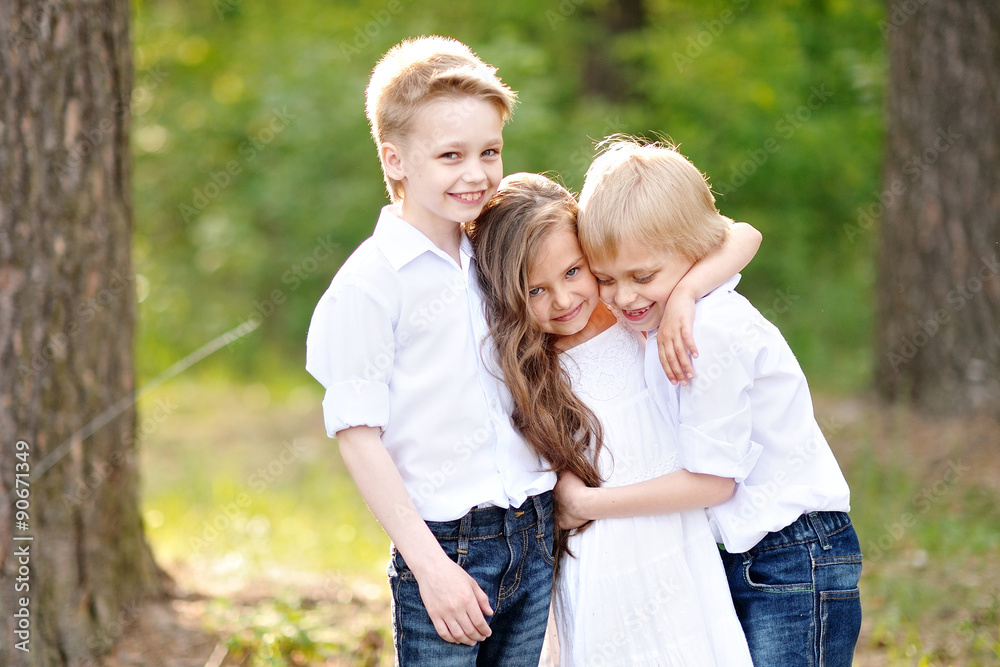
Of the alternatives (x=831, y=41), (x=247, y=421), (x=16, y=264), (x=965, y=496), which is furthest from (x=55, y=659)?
(x=831, y=41)

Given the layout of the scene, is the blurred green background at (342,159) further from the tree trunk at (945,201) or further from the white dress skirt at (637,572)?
the white dress skirt at (637,572)

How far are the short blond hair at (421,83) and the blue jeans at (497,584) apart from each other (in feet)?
2.77

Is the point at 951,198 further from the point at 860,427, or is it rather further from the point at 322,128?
the point at 322,128

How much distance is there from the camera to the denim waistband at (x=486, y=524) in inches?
76.2

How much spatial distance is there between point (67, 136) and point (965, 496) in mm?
3873

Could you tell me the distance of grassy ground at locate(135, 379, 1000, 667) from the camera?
2945 mm

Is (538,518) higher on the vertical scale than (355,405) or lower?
lower

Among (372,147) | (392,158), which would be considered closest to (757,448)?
(392,158)

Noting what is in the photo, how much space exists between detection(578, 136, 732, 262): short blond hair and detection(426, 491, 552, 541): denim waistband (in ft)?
2.04

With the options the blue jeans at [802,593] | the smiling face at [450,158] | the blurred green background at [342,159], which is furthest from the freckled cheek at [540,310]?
the blurred green background at [342,159]

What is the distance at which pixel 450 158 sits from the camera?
1946 mm

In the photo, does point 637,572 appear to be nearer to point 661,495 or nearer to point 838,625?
point 661,495

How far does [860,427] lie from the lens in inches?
186

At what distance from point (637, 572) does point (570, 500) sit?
0.72 feet
